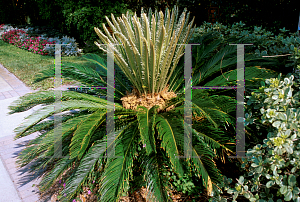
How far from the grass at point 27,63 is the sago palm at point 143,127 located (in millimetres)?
3953

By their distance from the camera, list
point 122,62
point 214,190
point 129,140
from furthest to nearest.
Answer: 1. point 122,62
2. point 129,140
3. point 214,190

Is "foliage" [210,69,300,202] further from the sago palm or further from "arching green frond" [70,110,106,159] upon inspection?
"arching green frond" [70,110,106,159]

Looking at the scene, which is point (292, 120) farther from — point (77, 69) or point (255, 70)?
point (77, 69)

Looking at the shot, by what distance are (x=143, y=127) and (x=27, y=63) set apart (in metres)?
8.67

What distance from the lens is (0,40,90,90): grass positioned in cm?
701

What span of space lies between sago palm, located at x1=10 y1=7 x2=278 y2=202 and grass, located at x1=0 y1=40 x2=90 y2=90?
3953 millimetres

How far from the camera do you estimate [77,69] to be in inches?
142

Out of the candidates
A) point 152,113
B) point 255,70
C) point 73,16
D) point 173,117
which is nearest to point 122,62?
point 152,113

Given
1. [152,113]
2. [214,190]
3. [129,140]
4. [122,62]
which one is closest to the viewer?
[214,190]

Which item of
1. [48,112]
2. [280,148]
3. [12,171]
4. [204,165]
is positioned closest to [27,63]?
[12,171]

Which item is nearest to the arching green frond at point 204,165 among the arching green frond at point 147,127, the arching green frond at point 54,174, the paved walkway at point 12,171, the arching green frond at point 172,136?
the arching green frond at point 172,136

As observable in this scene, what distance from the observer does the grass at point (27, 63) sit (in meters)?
7.01

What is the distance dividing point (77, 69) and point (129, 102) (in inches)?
43.6

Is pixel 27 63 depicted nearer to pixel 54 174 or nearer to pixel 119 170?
pixel 54 174
